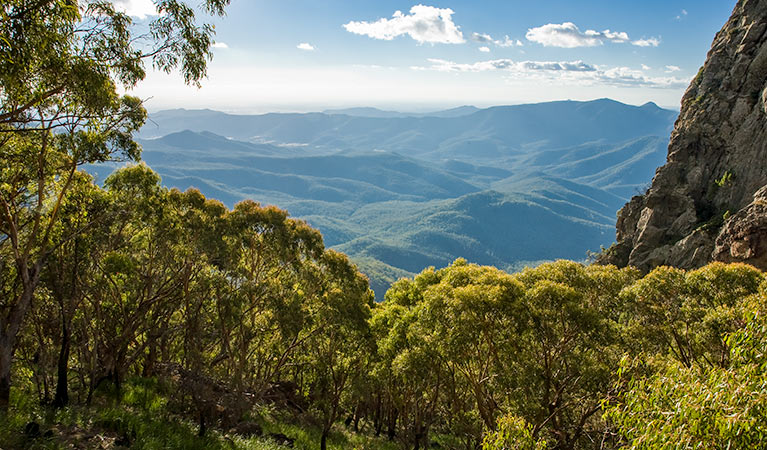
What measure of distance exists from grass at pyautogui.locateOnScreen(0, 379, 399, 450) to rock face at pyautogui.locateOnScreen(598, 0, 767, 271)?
122 feet

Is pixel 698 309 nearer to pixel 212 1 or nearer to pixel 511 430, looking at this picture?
pixel 511 430

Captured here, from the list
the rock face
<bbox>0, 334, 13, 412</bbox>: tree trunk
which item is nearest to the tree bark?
<bbox>0, 334, 13, 412</bbox>: tree trunk

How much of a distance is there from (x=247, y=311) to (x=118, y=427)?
234 inches

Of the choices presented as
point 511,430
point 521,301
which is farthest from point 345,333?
point 511,430

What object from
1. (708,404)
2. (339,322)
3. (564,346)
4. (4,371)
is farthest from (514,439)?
(4,371)

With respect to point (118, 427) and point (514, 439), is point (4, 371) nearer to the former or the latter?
point (118, 427)

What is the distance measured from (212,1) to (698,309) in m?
18.8

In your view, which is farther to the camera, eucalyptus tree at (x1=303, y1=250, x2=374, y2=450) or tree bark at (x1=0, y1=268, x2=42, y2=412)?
eucalyptus tree at (x1=303, y1=250, x2=374, y2=450)

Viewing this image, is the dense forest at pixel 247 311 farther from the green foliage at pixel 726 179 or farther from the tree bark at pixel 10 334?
the green foliage at pixel 726 179

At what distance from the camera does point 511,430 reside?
9.30 metres

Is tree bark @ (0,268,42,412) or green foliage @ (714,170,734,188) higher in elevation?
green foliage @ (714,170,734,188)

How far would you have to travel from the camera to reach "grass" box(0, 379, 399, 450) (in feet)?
32.6

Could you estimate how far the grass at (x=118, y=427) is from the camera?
9.94m

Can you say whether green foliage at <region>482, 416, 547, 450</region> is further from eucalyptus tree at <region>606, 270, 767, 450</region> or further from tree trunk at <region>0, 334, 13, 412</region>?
tree trunk at <region>0, 334, 13, 412</region>
